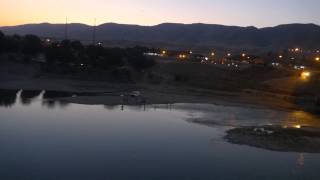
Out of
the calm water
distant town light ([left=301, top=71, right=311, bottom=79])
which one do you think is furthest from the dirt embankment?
distant town light ([left=301, top=71, right=311, bottom=79])

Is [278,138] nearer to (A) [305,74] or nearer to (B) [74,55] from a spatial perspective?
(A) [305,74]

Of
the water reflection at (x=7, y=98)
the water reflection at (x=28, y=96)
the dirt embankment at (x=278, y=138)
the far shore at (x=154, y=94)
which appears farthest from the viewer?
the far shore at (x=154, y=94)

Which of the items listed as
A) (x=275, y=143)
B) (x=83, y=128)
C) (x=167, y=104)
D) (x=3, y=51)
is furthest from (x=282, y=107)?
(x=3, y=51)

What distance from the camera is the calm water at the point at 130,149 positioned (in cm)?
2470

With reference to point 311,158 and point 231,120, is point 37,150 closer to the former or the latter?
point 311,158

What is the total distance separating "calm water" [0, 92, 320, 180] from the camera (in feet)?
81.0

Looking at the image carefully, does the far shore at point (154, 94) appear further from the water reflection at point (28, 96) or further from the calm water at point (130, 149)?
the calm water at point (130, 149)

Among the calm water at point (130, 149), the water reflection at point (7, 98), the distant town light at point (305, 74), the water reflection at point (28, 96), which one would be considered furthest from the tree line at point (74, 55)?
the calm water at point (130, 149)

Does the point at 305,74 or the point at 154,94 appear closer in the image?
the point at 154,94

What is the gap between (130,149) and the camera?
29188mm

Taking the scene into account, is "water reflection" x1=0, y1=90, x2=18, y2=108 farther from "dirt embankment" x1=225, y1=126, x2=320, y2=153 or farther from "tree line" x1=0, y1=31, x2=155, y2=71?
"dirt embankment" x1=225, y1=126, x2=320, y2=153

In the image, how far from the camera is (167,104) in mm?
51094

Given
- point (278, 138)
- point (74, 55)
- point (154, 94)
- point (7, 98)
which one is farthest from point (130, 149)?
point (74, 55)

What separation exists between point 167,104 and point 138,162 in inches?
979
